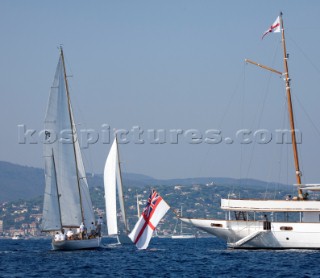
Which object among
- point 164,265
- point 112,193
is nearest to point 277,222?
point 164,265

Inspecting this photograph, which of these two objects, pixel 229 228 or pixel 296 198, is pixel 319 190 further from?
pixel 229 228

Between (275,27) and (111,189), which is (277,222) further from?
(111,189)

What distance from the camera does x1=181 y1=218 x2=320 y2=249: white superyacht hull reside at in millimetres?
72812

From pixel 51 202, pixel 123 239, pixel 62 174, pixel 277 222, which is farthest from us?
pixel 123 239

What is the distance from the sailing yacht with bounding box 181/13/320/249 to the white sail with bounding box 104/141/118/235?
16951 millimetres

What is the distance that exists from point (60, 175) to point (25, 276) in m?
24.6

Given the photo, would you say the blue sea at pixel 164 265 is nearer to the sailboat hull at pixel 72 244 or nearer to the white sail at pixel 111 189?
the sailboat hull at pixel 72 244

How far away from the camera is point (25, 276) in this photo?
54.7 m

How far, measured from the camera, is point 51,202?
256 feet

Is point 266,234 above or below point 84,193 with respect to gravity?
below

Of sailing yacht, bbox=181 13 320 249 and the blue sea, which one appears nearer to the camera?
the blue sea

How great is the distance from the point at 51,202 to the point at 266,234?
20.3 metres

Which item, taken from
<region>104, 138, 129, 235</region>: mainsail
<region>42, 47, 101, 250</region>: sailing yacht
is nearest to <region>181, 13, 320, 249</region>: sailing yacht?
<region>42, 47, 101, 250</region>: sailing yacht

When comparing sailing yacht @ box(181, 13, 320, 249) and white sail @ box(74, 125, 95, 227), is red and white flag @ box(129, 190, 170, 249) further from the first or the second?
white sail @ box(74, 125, 95, 227)
